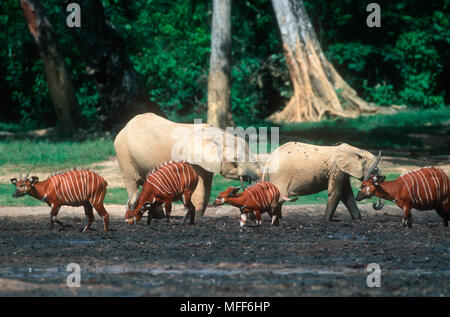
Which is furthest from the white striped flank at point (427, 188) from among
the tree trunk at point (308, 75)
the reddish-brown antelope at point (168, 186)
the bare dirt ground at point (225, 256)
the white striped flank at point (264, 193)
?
the tree trunk at point (308, 75)

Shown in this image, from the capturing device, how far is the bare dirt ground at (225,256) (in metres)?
7.53

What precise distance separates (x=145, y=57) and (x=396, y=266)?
18.4m

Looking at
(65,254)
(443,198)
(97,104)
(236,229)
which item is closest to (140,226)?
(236,229)

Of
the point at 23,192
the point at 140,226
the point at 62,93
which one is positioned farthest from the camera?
the point at 62,93

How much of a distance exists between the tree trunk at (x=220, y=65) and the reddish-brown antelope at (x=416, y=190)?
962cm

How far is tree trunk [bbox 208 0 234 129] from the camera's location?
68.8ft

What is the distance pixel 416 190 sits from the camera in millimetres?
11336

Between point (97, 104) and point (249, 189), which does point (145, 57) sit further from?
point (249, 189)

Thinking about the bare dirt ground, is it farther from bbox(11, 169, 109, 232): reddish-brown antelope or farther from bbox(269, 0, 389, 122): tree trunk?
bbox(269, 0, 389, 122): tree trunk

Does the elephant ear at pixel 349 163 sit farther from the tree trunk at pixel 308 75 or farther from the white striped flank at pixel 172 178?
the tree trunk at pixel 308 75

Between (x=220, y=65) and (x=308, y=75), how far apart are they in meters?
4.77

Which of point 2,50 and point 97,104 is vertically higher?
point 2,50

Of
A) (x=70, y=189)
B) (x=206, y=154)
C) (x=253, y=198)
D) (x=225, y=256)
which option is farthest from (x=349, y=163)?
(x=70, y=189)

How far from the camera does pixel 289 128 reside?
912 inches
